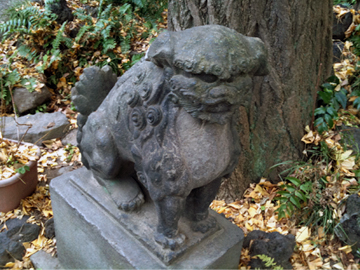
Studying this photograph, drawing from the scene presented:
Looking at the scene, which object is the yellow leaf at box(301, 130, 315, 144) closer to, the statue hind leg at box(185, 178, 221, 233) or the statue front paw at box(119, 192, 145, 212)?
the statue hind leg at box(185, 178, 221, 233)

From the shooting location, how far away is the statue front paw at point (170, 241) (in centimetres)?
172

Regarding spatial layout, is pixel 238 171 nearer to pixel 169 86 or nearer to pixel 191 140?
pixel 191 140

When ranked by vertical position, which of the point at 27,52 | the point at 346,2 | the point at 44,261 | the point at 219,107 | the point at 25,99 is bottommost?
the point at 44,261

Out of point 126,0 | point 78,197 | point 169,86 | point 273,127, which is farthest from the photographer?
point 126,0

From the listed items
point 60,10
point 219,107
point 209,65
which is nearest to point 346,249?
point 219,107

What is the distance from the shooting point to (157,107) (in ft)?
4.82

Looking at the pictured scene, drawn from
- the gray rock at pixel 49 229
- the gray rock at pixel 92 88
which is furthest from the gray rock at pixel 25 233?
the gray rock at pixel 92 88

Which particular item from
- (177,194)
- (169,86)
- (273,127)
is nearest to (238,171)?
(273,127)

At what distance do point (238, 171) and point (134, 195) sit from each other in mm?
1246

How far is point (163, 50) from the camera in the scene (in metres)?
1.30

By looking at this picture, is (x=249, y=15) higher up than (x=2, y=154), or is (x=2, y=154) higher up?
(x=249, y=15)

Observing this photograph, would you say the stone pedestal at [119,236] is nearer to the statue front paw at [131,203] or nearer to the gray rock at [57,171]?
the statue front paw at [131,203]

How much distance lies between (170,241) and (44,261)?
1565 mm

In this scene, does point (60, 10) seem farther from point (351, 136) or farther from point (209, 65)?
point (209, 65)
